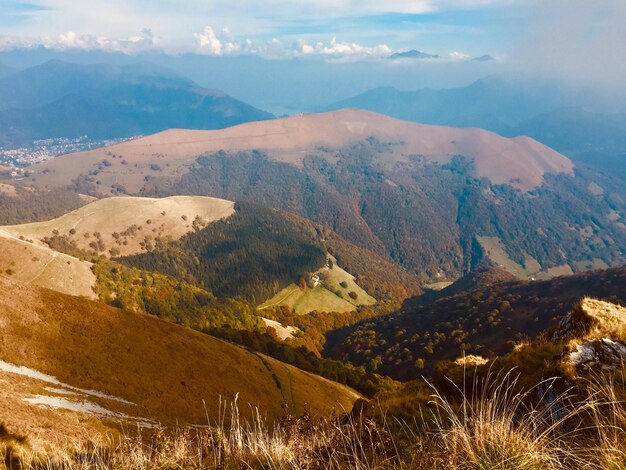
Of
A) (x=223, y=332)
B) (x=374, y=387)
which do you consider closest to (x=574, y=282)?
(x=374, y=387)

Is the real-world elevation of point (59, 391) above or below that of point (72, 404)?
below

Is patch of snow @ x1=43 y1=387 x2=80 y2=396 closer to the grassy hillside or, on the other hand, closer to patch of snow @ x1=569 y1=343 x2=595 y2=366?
the grassy hillside

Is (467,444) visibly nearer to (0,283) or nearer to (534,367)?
(534,367)

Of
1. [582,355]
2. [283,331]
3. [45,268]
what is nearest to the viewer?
[582,355]

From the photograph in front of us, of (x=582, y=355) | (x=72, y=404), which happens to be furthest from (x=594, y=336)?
(x=72, y=404)

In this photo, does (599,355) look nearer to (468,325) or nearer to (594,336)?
(594,336)

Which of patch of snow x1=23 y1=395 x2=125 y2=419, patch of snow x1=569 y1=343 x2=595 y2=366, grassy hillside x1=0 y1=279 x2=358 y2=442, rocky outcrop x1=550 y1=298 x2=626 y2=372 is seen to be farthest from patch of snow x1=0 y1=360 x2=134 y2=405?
patch of snow x1=569 y1=343 x2=595 y2=366
